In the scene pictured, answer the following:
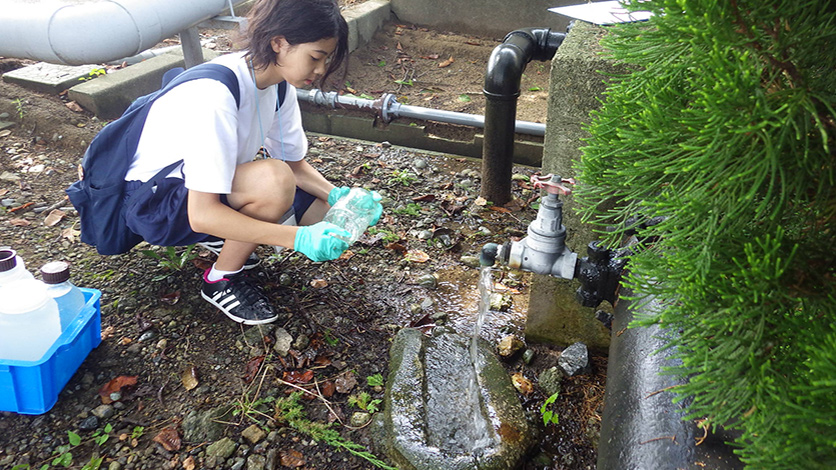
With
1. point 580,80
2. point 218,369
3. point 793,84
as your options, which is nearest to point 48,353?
point 218,369

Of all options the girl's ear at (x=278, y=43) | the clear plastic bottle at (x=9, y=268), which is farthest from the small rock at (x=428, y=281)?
the clear plastic bottle at (x=9, y=268)

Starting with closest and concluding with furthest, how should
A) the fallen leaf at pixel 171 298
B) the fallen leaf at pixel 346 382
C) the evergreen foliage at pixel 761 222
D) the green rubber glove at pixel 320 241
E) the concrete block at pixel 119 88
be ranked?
the evergreen foliage at pixel 761 222 → the green rubber glove at pixel 320 241 → the fallen leaf at pixel 346 382 → the fallen leaf at pixel 171 298 → the concrete block at pixel 119 88

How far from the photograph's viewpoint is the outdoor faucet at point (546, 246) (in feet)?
6.27

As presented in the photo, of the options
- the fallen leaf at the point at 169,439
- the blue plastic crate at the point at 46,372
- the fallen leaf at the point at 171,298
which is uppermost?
the blue plastic crate at the point at 46,372

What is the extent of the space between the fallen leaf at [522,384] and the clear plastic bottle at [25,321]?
1765 millimetres

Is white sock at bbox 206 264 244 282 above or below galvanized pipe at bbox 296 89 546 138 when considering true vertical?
below

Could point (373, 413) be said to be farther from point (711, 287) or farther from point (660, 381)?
point (711, 287)

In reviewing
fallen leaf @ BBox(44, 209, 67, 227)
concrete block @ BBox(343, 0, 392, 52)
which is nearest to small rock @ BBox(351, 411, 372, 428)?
fallen leaf @ BBox(44, 209, 67, 227)

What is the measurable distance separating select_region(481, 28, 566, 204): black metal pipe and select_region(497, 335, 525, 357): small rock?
1.28 metres

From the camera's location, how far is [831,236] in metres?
1.05

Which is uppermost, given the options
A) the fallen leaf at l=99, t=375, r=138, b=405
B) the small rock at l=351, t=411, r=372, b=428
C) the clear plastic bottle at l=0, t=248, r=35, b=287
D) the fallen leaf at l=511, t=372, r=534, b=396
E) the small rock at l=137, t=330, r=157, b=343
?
the clear plastic bottle at l=0, t=248, r=35, b=287

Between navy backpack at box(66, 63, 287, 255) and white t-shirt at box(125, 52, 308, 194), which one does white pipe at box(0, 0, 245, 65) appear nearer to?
navy backpack at box(66, 63, 287, 255)

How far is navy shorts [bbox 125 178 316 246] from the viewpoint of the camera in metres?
2.38

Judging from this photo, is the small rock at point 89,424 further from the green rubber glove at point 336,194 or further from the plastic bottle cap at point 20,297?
the green rubber glove at point 336,194
